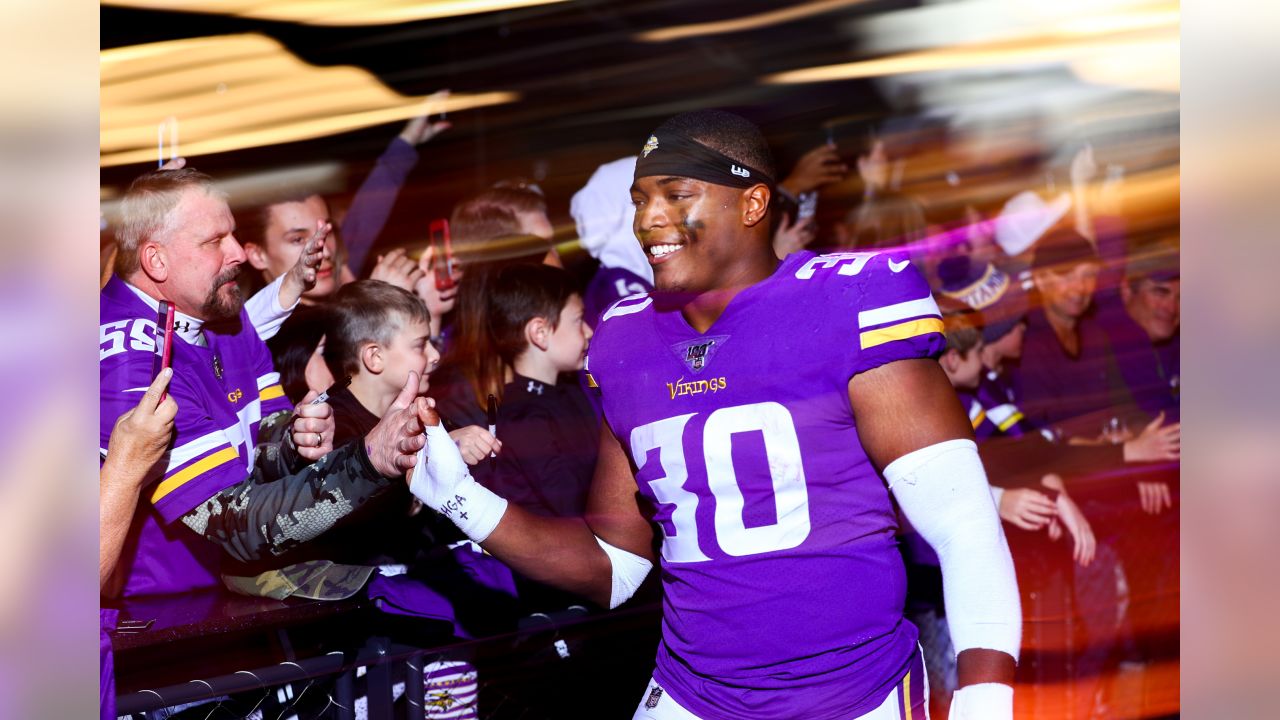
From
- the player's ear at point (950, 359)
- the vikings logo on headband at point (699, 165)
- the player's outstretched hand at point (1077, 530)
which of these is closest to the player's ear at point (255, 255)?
the vikings logo on headband at point (699, 165)

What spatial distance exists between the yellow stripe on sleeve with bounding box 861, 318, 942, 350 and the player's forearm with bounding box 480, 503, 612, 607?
0.59 m

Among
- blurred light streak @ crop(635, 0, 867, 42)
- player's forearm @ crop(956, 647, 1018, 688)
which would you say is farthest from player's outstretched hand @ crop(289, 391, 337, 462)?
blurred light streak @ crop(635, 0, 867, 42)

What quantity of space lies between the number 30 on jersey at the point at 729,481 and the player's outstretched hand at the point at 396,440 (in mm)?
384

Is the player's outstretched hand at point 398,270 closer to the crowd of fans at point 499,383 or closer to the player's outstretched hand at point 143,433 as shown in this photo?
the crowd of fans at point 499,383

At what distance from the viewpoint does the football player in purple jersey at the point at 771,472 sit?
5.20 feet

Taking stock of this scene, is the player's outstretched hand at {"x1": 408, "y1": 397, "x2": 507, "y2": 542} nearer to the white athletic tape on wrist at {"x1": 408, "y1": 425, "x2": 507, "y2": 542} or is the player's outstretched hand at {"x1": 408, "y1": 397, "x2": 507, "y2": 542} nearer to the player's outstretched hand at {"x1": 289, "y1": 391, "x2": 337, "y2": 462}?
the white athletic tape on wrist at {"x1": 408, "y1": 425, "x2": 507, "y2": 542}

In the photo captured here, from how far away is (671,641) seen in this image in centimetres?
175

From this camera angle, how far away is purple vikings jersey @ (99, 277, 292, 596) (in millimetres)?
1725

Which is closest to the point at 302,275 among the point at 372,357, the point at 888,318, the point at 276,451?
the point at 372,357

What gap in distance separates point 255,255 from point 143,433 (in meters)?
0.43

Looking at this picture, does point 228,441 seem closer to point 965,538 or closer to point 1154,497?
point 965,538
